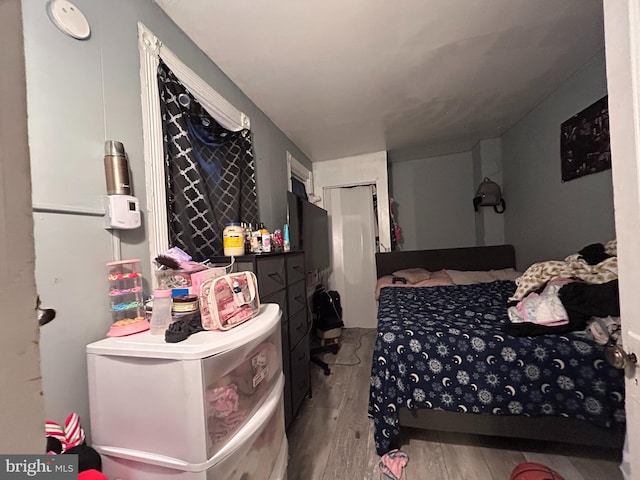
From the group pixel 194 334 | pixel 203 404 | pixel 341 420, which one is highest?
pixel 194 334

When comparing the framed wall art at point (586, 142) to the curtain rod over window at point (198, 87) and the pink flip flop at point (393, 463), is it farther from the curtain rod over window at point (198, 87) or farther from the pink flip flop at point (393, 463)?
the curtain rod over window at point (198, 87)

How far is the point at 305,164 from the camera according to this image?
3.46 metres

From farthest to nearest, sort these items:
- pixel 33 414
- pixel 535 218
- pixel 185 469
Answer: pixel 535 218 → pixel 185 469 → pixel 33 414

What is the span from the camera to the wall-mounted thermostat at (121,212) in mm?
945

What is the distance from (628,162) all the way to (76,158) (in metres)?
1.58

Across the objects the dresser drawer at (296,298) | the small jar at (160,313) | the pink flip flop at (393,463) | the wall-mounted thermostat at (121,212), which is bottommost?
the pink flip flop at (393,463)

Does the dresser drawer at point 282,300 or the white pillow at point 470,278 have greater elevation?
the dresser drawer at point 282,300

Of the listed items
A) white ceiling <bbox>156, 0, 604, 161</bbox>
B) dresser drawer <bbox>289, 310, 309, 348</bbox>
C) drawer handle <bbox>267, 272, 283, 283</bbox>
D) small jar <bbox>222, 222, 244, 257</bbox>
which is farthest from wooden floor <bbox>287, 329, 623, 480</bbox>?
white ceiling <bbox>156, 0, 604, 161</bbox>

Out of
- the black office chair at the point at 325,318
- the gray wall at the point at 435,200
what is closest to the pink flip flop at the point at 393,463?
the black office chair at the point at 325,318

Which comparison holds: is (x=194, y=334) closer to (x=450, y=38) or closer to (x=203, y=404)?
(x=203, y=404)

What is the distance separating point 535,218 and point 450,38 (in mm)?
2174

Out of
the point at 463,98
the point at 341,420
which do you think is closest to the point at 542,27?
the point at 463,98

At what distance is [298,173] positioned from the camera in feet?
10.5

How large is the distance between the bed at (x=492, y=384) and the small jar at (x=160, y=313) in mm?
1132
